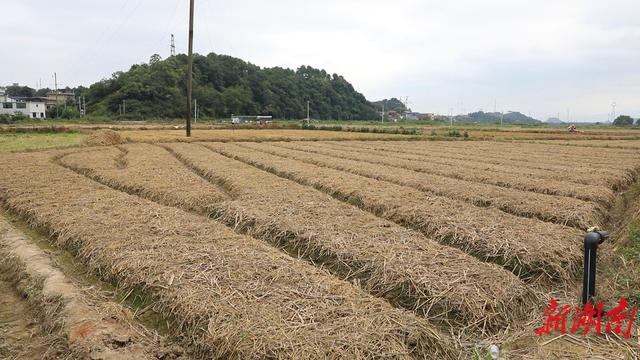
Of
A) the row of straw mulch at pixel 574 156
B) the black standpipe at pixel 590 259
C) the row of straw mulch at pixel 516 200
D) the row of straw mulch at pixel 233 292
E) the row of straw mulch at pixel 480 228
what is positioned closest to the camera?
the row of straw mulch at pixel 233 292

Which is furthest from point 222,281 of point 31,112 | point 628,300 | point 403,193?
point 31,112

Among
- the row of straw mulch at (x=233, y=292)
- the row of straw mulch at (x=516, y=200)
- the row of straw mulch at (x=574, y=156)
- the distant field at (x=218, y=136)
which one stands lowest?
the row of straw mulch at (x=233, y=292)

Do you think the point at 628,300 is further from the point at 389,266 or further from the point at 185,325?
the point at 185,325

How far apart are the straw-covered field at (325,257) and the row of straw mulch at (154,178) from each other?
92 millimetres

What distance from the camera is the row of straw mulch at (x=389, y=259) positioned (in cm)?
562

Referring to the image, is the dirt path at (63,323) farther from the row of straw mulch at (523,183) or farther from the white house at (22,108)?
the white house at (22,108)

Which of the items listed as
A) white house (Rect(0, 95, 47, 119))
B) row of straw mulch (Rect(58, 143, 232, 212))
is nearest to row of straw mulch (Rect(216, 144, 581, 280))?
row of straw mulch (Rect(58, 143, 232, 212))

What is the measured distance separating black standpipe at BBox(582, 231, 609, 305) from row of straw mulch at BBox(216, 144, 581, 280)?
1426mm

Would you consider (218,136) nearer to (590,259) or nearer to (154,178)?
(154,178)

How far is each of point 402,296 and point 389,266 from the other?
1.96ft

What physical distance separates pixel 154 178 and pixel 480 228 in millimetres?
10331

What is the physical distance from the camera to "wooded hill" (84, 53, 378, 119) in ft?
294

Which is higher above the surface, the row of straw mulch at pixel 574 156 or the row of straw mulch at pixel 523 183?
the row of straw mulch at pixel 574 156

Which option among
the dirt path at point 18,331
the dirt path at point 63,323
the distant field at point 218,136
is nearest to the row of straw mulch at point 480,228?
the dirt path at point 63,323
